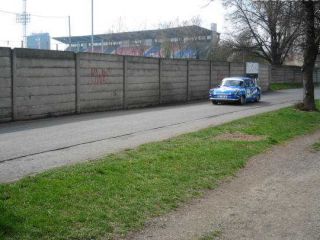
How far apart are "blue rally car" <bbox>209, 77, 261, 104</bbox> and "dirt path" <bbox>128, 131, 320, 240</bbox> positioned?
1524 cm

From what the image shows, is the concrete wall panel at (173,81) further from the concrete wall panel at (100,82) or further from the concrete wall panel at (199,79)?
the concrete wall panel at (100,82)

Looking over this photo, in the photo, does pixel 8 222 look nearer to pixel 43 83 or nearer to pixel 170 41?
pixel 43 83

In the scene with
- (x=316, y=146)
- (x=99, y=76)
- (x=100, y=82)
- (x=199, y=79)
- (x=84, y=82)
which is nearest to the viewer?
(x=316, y=146)

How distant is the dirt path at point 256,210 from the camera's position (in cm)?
586

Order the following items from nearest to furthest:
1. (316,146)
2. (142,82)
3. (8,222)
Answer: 1. (8,222)
2. (316,146)
3. (142,82)

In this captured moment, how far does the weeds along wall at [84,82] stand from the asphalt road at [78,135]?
866mm

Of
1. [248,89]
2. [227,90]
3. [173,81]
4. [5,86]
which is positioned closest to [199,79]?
[173,81]

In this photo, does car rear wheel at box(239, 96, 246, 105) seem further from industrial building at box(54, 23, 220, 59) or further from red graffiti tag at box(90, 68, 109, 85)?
industrial building at box(54, 23, 220, 59)

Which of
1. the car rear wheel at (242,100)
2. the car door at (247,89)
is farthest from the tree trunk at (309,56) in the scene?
the car door at (247,89)

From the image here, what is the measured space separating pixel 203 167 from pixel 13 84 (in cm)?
889

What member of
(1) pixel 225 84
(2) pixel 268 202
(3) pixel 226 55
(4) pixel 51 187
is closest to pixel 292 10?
(1) pixel 225 84

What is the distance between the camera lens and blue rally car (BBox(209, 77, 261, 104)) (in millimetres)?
25375

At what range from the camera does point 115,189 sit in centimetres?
705

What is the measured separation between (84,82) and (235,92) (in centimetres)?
911
